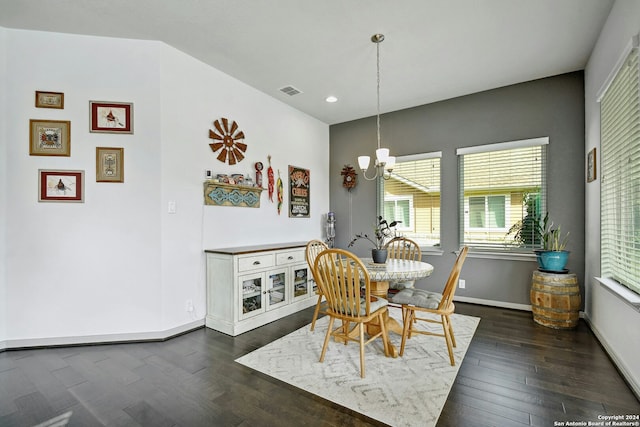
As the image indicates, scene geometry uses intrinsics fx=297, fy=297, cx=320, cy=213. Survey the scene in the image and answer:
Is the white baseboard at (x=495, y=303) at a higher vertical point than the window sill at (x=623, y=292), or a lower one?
lower

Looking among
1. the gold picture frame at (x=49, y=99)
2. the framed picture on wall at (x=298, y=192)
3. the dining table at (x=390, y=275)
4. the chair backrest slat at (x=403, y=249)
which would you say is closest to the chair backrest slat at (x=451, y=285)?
the dining table at (x=390, y=275)

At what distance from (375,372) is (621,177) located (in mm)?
2439

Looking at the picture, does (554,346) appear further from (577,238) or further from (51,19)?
(51,19)

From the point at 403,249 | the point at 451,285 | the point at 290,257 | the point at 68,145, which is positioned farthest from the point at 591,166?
the point at 68,145

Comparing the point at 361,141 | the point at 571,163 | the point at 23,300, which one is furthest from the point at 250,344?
the point at 571,163

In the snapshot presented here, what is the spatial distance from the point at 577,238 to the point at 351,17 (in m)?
3.40

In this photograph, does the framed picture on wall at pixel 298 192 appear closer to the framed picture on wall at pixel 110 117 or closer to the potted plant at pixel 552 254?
the framed picture on wall at pixel 110 117

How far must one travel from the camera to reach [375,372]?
219 centimetres

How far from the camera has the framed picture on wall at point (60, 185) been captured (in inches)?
106

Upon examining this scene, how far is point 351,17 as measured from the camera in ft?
8.25

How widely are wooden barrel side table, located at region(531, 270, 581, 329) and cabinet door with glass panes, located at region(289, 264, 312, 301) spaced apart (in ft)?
8.45

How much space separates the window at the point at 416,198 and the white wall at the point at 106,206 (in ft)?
9.31

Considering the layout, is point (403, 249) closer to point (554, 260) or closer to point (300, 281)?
point (300, 281)

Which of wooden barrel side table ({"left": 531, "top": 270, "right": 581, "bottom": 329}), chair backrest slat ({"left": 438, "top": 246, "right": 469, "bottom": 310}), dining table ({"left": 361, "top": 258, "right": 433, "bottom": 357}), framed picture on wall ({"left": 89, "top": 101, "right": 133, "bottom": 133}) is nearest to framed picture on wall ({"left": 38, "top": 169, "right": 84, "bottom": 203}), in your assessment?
framed picture on wall ({"left": 89, "top": 101, "right": 133, "bottom": 133})
